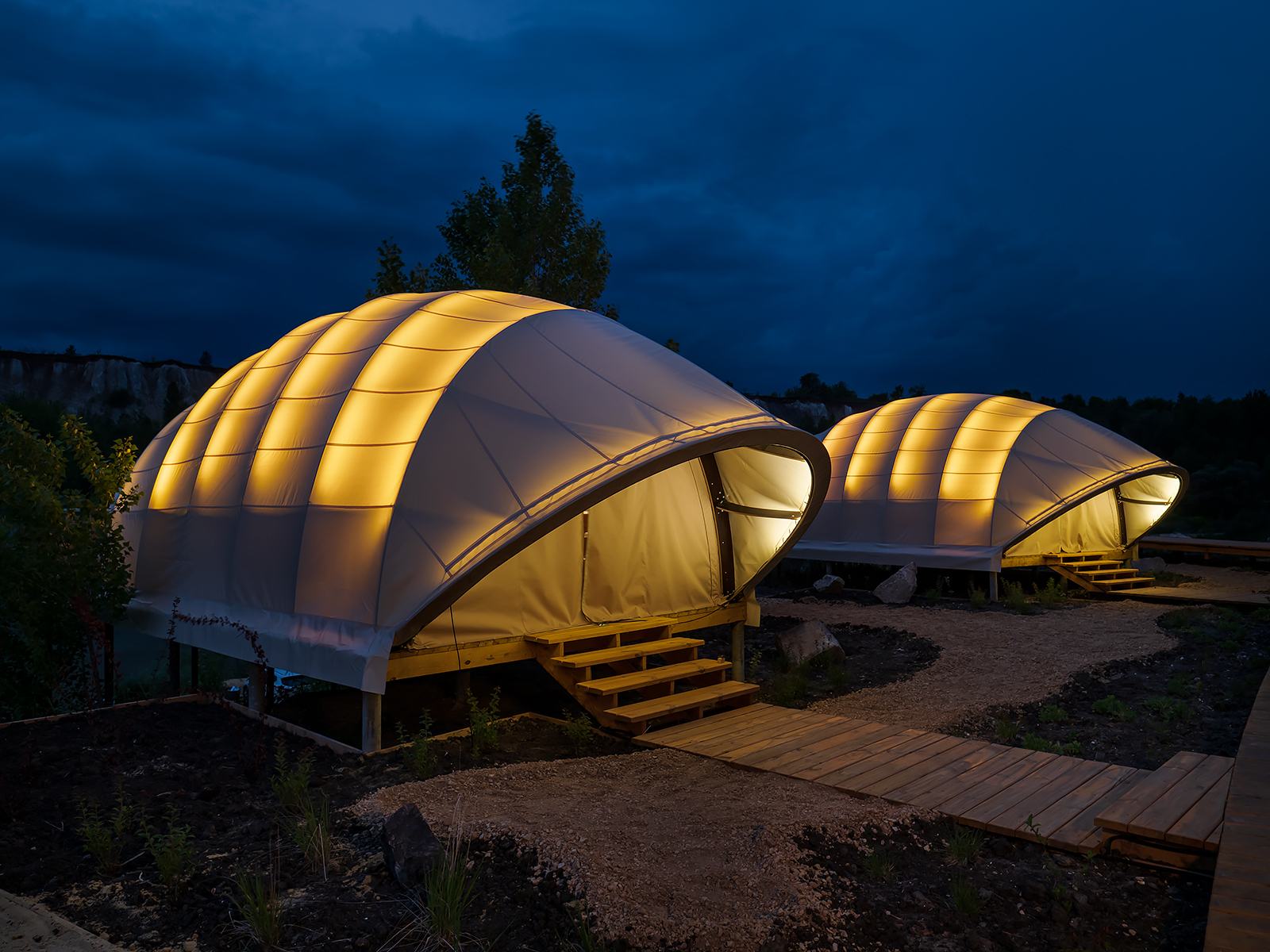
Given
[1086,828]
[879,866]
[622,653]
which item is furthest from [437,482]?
[1086,828]

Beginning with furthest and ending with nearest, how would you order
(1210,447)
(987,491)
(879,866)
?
1. (1210,447)
2. (987,491)
3. (879,866)

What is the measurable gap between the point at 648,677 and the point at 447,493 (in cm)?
218

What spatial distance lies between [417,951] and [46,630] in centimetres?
553

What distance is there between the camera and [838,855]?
382cm

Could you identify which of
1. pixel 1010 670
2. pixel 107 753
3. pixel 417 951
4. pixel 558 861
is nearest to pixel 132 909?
pixel 417 951

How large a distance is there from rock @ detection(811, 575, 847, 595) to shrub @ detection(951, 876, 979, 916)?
11.7 meters

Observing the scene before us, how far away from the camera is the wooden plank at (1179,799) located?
388 centimetres

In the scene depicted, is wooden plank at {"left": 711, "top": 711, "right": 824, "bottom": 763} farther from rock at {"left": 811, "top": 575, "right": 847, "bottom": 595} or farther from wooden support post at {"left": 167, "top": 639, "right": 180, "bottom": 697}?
rock at {"left": 811, "top": 575, "right": 847, "bottom": 595}

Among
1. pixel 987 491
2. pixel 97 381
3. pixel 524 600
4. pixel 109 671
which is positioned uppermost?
pixel 97 381

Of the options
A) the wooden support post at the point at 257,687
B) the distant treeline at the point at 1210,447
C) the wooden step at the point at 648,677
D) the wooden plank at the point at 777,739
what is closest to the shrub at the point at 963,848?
the wooden plank at the point at 777,739

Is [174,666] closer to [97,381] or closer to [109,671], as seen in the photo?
[109,671]

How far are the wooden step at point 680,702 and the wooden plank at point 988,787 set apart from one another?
2.09m

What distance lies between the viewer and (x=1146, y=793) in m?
4.37

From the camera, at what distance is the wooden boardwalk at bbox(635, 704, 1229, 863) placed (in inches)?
157
